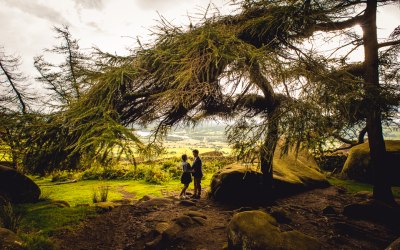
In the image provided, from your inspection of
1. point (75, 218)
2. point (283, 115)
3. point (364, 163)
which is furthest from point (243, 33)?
point (364, 163)

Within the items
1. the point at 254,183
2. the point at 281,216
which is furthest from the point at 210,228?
the point at 254,183

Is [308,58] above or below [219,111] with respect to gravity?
above

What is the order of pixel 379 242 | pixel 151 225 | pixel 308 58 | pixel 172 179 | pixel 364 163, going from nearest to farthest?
pixel 308 58 → pixel 379 242 → pixel 151 225 → pixel 364 163 → pixel 172 179

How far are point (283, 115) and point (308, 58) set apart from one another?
1.43 m

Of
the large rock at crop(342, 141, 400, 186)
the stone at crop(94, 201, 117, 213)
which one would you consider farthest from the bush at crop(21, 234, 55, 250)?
the large rock at crop(342, 141, 400, 186)

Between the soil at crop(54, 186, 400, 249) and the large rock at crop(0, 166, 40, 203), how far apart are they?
478 centimetres

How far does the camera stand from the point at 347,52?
812 cm

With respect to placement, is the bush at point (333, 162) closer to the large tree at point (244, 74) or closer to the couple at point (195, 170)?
the couple at point (195, 170)

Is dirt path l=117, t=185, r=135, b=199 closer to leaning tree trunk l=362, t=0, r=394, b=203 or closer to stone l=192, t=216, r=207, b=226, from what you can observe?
stone l=192, t=216, r=207, b=226

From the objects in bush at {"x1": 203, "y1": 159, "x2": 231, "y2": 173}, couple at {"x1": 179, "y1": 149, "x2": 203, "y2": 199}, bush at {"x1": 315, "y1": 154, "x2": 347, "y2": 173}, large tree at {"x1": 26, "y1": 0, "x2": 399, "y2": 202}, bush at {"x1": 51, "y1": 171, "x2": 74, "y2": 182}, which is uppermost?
A: large tree at {"x1": 26, "y1": 0, "x2": 399, "y2": 202}

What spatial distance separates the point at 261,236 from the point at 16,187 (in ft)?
35.4

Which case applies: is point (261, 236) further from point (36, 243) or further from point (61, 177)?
point (61, 177)

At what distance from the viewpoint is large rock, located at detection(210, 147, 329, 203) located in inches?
369

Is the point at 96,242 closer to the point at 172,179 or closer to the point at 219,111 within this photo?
the point at 219,111
